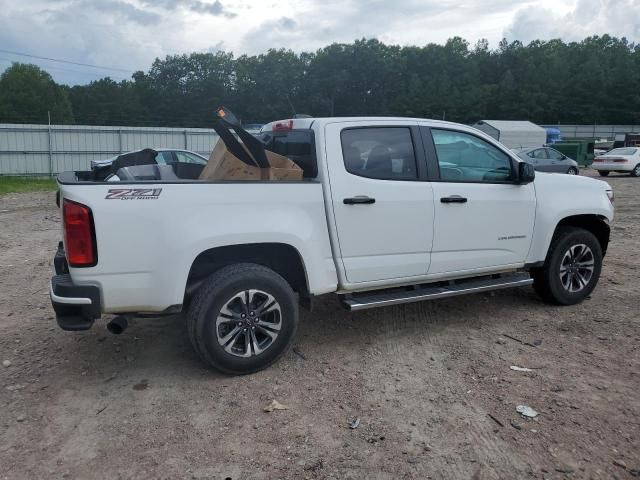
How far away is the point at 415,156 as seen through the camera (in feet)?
15.6

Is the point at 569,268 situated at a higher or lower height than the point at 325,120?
lower

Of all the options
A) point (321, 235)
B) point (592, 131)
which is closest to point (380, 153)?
point (321, 235)

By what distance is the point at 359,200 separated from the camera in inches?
171

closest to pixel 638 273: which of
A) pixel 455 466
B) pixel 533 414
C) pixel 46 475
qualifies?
pixel 533 414

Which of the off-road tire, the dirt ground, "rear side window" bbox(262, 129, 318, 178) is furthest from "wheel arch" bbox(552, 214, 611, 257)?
the off-road tire

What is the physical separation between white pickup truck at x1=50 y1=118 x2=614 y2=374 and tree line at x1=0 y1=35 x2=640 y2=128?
66.2m

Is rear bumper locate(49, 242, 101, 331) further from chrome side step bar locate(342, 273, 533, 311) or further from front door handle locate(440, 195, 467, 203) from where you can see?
front door handle locate(440, 195, 467, 203)

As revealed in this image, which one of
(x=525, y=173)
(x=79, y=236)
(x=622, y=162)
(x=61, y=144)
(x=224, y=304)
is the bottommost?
(x=224, y=304)

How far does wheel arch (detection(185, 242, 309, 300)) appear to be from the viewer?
411 cm

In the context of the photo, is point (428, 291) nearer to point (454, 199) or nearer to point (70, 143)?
point (454, 199)

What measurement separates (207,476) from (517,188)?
3.72 meters

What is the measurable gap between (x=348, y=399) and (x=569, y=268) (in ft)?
10.1

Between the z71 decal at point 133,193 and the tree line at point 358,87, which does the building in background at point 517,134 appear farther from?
the z71 decal at point 133,193

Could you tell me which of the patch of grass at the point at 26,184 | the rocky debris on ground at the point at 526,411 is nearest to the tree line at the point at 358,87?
the patch of grass at the point at 26,184
